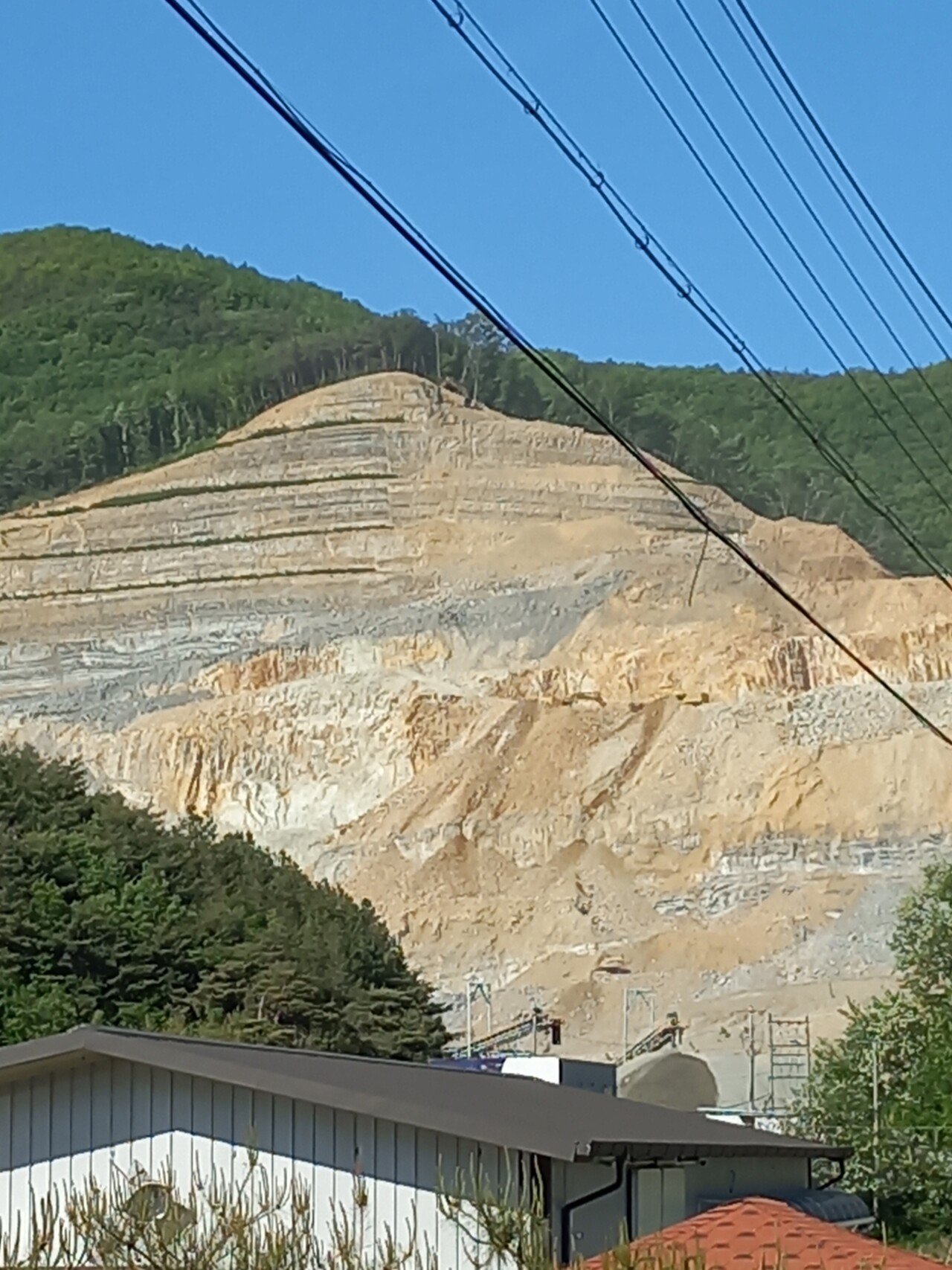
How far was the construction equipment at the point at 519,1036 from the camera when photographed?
64500 millimetres

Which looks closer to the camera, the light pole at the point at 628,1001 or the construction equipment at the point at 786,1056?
the construction equipment at the point at 786,1056

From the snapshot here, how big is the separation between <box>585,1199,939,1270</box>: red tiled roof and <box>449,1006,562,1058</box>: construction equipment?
163 feet

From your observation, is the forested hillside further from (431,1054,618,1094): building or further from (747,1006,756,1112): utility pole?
(431,1054,618,1094): building

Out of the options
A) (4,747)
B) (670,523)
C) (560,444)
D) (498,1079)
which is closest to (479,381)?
(560,444)

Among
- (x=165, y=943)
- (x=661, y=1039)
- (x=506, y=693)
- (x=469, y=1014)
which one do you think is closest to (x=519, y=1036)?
(x=469, y=1014)

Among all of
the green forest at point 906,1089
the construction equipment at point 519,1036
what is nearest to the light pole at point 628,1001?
the construction equipment at point 519,1036

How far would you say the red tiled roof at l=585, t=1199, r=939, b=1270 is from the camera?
11.6 meters

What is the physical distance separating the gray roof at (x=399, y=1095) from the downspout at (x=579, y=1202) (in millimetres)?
179

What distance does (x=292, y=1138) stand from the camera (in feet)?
41.3

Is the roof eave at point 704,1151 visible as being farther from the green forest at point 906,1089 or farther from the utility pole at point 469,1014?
the utility pole at point 469,1014

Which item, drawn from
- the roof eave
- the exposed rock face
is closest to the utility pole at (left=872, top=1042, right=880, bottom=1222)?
the roof eave

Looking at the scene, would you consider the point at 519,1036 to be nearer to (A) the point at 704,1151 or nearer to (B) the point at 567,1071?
(B) the point at 567,1071

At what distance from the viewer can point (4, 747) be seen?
53062 mm

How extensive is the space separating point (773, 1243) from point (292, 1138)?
2.86 metres
